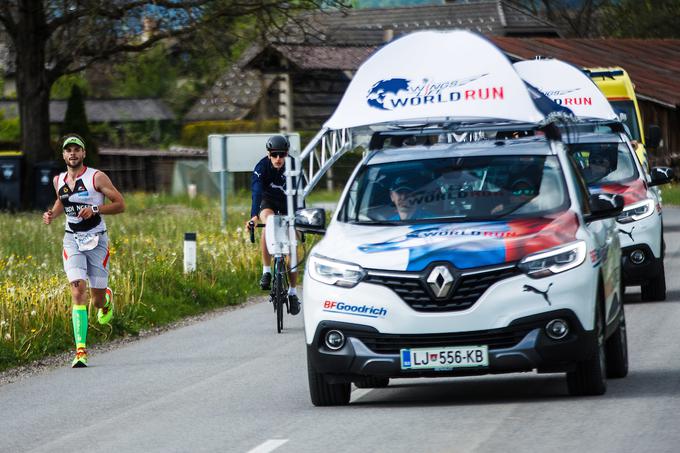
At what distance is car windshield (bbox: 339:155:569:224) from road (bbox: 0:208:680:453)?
1195 millimetres

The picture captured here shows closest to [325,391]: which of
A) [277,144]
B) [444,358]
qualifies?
[444,358]

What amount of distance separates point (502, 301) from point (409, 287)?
56 cm

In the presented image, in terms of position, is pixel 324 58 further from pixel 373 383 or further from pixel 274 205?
pixel 373 383

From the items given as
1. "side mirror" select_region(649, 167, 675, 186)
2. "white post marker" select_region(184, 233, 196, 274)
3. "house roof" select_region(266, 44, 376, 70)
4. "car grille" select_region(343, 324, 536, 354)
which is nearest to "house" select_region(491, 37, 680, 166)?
"house roof" select_region(266, 44, 376, 70)

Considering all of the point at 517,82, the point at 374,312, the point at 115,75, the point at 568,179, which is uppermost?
the point at 115,75

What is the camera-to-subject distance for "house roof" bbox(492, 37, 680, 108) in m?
53.5

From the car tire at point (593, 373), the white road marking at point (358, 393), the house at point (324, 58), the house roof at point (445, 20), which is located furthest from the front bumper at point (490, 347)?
the house roof at point (445, 20)

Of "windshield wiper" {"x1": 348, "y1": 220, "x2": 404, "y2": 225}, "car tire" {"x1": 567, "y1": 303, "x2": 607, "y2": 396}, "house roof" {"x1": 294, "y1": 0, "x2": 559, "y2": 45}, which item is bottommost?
"car tire" {"x1": 567, "y1": 303, "x2": 607, "y2": 396}

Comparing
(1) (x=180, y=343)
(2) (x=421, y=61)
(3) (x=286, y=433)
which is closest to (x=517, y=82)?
(2) (x=421, y=61)

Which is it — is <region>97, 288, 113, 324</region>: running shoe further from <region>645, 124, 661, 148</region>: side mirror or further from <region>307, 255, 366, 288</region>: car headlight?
<region>645, 124, 661, 148</region>: side mirror

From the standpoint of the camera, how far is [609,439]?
8180mm

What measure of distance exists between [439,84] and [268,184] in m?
4.16

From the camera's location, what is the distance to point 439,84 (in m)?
11.8

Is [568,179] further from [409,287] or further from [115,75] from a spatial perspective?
[115,75]
